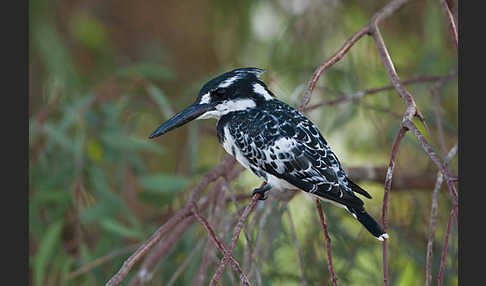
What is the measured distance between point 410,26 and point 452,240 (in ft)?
4.93

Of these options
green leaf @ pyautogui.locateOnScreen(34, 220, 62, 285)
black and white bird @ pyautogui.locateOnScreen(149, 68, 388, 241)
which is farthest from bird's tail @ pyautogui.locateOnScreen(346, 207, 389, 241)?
green leaf @ pyautogui.locateOnScreen(34, 220, 62, 285)

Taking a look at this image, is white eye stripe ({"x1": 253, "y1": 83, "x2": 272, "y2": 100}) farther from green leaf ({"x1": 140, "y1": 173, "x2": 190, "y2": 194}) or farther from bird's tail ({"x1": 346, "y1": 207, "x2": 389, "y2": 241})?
green leaf ({"x1": 140, "y1": 173, "x2": 190, "y2": 194})

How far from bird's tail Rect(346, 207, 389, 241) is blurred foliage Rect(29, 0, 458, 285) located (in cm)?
50

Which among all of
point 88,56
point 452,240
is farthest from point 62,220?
point 88,56

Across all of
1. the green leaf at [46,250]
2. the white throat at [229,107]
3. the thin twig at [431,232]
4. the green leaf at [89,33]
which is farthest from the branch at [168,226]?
the green leaf at [89,33]

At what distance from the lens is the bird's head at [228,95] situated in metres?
1.41

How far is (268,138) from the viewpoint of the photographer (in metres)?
1.40

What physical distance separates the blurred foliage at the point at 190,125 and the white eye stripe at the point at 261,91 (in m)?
0.42

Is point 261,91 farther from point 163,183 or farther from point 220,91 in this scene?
point 163,183

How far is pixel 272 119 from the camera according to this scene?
1433mm

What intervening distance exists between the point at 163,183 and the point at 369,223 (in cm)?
111

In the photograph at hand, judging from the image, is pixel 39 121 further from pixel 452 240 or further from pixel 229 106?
pixel 452 240

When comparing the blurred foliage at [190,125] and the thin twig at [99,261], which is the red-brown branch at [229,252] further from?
the thin twig at [99,261]

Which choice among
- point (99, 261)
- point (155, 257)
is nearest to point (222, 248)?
point (155, 257)
